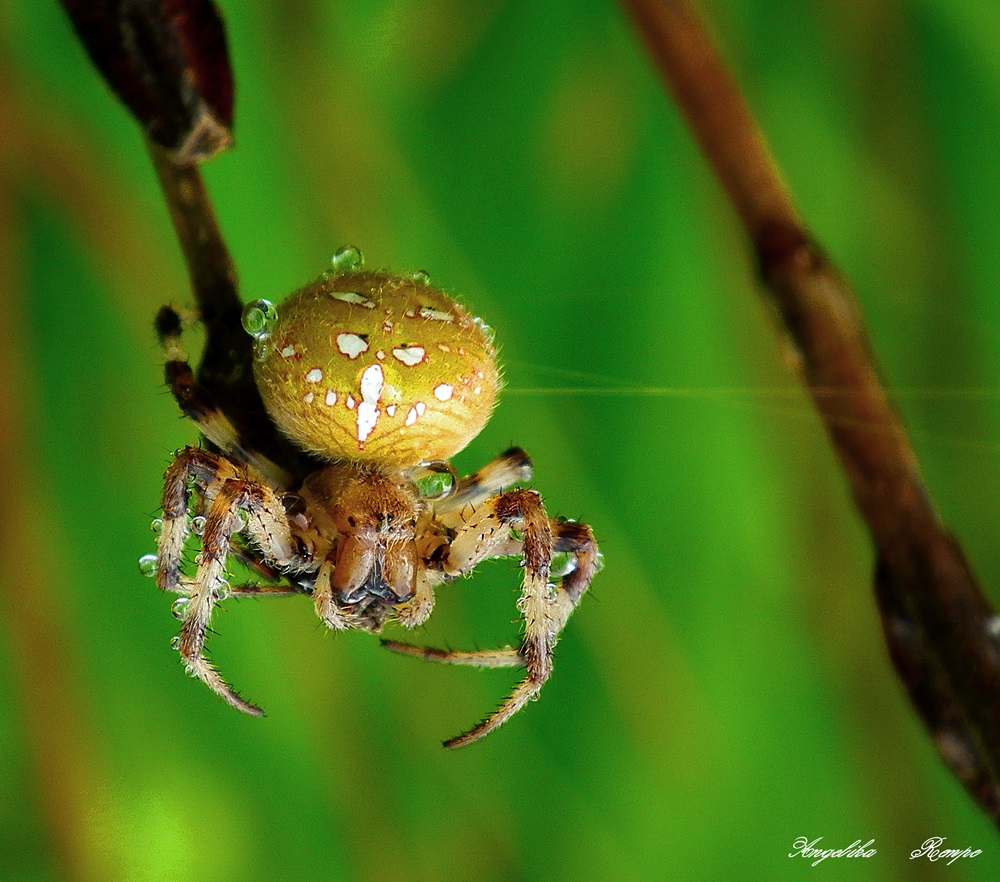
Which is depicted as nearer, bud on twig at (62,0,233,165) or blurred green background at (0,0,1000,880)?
bud on twig at (62,0,233,165)

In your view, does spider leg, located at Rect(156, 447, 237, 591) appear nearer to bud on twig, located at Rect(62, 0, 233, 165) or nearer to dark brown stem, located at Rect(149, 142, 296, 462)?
dark brown stem, located at Rect(149, 142, 296, 462)

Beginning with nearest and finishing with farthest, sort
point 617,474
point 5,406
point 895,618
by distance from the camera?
1. point 895,618
2. point 5,406
3. point 617,474

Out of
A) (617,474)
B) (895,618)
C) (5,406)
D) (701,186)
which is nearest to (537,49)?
(701,186)

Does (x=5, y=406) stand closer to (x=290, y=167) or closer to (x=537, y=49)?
(x=290, y=167)

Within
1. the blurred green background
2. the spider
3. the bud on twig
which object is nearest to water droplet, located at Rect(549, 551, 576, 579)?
the spider

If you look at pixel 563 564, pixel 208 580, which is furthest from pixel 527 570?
pixel 208 580

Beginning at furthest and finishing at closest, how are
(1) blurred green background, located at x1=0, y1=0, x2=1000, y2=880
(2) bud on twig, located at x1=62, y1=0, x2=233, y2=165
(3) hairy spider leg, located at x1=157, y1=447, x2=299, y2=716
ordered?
(1) blurred green background, located at x1=0, y1=0, x2=1000, y2=880
(3) hairy spider leg, located at x1=157, y1=447, x2=299, y2=716
(2) bud on twig, located at x1=62, y1=0, x2=233, y2=165

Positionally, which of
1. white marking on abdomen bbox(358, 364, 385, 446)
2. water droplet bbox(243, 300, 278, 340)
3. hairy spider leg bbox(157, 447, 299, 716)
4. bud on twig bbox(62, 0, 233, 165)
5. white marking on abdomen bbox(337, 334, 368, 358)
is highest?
bud on twig bbox(62, 0, 233, 165)
